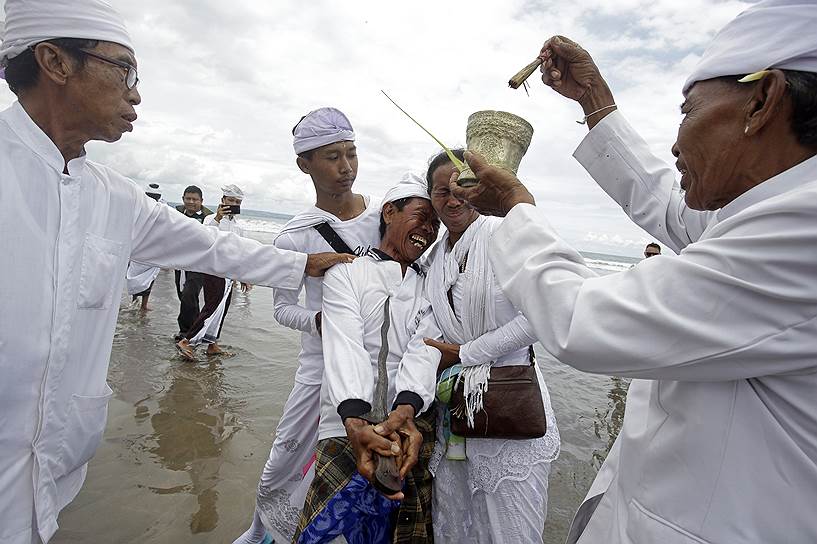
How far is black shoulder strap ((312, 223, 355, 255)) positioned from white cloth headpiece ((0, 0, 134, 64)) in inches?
60.6

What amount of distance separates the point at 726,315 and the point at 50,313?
7.16 ft

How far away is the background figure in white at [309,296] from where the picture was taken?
288 cm

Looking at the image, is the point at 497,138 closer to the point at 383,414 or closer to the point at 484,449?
the point at 383,414

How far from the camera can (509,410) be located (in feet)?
6.81

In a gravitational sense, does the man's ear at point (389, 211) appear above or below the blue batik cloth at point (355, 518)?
above

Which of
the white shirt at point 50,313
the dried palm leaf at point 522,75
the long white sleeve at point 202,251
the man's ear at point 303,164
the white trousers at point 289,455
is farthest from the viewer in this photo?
the man's ear at point 303,164

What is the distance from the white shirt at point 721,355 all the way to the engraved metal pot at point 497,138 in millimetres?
659

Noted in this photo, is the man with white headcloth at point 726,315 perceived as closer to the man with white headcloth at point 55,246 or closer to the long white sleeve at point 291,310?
the man with white headcloth at point 55,246

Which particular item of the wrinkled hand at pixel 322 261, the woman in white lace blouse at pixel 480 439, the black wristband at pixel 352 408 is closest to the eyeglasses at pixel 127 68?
the wrinkled hand at pixel 322 261

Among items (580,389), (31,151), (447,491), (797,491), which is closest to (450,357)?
(447,491)

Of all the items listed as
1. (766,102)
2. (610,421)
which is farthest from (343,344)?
(610,421)

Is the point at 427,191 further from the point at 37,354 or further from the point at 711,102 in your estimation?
the point at 37,354

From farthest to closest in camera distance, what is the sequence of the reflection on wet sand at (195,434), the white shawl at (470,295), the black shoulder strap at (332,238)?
the reflection on wet sand at (195,434) → the black shoulder strap at (332,238) → the white shawl at (470,295)

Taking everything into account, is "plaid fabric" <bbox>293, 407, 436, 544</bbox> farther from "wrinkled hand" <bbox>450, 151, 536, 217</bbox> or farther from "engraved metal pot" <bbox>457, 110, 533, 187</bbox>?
"engraved metal pot" <bbox>457, 110, 533, 187</bbox>
